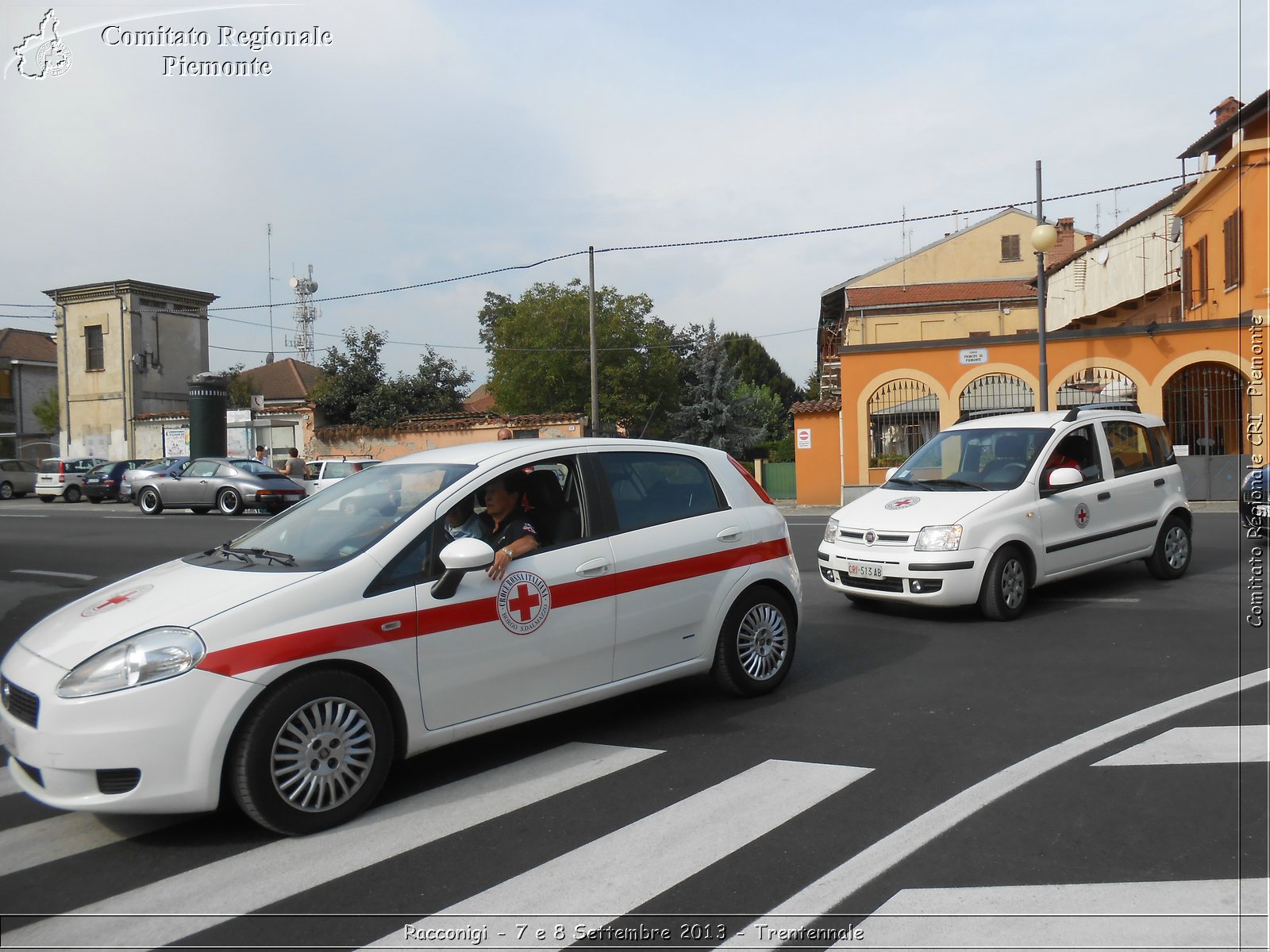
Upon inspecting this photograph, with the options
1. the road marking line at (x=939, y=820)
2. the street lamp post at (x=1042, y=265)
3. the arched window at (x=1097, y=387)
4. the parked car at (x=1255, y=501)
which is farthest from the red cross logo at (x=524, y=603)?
the arched window at (x=1097, y=387)

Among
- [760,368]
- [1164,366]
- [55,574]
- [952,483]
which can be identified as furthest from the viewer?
[760,368]

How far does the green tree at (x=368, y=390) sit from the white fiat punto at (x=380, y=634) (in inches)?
1229

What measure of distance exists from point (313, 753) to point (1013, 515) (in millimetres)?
6234

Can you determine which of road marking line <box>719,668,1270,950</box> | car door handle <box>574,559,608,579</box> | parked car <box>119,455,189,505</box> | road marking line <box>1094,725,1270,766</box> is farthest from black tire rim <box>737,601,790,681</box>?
parked car <box>119,455,189,505</box>

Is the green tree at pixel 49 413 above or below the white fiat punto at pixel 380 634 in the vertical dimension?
above

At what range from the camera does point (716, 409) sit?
4825 centimetres

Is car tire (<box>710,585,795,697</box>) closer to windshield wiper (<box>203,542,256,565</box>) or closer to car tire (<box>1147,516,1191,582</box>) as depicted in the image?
windshield wiper (<box>203,542,256,565</box>)

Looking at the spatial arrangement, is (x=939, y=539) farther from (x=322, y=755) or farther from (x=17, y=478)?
(x=17, y=478)

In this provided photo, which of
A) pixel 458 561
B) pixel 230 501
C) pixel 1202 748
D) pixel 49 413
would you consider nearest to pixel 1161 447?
pixel 1202 748

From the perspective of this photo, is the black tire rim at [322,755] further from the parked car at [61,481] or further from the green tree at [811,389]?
the green tree at [811,389]

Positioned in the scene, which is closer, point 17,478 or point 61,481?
point 61,481

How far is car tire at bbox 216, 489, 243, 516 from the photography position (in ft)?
79.6

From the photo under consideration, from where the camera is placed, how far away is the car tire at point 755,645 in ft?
19.4
